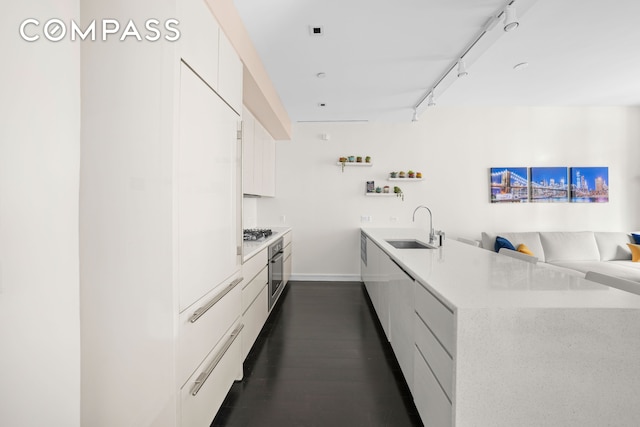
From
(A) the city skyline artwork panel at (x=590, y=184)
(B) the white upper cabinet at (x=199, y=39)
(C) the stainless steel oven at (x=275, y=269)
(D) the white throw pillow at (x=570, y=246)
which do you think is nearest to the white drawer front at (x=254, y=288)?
(C) the stainless steel oven at (x=275, y=269)

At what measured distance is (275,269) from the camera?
3.16 m

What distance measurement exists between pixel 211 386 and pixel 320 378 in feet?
2.73

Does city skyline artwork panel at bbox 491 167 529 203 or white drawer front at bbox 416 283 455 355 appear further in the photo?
city skyline artwork panel at bbox 491 167 529 203

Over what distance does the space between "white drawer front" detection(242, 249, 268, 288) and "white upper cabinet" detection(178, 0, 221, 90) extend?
1.27 m

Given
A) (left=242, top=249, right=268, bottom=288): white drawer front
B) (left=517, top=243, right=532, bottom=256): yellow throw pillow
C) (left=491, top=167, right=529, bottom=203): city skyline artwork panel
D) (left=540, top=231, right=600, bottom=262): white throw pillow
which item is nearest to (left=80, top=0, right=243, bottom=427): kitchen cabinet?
(left=242, top=249, right=268, bottom=288): white drawer front

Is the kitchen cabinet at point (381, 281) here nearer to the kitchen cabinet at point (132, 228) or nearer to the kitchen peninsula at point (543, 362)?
the kitchen peninsula at point (543, 362)

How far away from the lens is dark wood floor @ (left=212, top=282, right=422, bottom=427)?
1.64 metres

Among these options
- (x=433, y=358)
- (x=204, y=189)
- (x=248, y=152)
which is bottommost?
(x=433, y=358)

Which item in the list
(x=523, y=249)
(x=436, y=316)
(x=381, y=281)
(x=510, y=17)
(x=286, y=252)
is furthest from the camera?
(x=286, y=252)

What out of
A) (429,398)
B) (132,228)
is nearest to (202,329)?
(132,228)

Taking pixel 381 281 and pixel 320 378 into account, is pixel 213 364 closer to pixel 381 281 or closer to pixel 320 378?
pixel 320 378

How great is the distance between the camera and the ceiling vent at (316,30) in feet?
7.11

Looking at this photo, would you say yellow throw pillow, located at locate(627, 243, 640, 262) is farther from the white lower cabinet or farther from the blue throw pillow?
the white lower cabinet

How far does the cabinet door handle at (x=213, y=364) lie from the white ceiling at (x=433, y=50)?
2.25 meters
